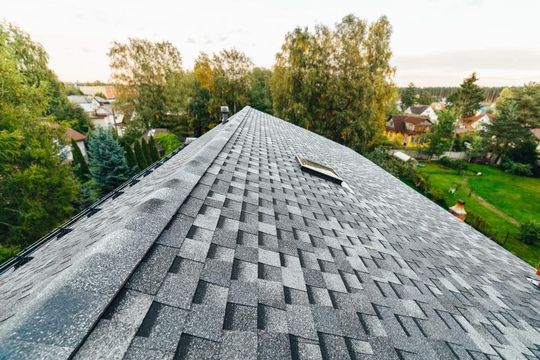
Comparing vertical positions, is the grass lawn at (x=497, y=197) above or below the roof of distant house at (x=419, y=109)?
below

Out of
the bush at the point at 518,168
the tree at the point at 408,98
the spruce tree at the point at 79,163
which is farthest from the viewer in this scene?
the tree at the point at 408,98

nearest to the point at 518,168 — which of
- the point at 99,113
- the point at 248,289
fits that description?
the point at 248,289

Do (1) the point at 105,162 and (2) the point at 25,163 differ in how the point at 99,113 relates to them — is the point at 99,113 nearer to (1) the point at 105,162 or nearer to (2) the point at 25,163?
(1) the point at 105,162

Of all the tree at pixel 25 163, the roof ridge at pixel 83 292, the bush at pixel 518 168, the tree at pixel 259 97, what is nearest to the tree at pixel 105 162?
the tree at pixel 25 163

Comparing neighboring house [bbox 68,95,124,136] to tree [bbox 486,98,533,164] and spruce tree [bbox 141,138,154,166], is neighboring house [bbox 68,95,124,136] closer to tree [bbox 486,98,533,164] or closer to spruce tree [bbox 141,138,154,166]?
spruce tree [bbox 141,138,154,166]

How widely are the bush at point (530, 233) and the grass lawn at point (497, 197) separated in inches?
14.0

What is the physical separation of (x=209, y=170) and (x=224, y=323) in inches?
92.3

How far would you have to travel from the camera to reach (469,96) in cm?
5759

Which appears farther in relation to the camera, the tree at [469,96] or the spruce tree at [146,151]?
the tree at [469,96]

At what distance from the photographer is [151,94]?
30.0 meters

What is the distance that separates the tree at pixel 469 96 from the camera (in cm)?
5625

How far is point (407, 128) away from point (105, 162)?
177ft

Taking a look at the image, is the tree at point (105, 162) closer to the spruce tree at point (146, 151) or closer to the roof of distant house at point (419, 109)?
the spruce tree at point (146, 151)

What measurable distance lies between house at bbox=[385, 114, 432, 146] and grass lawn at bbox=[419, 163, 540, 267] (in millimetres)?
14267
